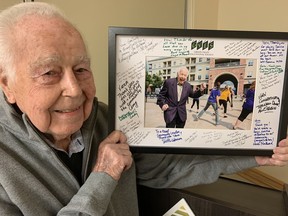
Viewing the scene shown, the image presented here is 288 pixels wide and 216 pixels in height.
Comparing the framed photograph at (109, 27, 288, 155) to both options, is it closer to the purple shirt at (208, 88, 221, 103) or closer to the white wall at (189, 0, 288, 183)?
the purple shirt at (208, 88, 221, 103)

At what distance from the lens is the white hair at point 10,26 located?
26.8 inches

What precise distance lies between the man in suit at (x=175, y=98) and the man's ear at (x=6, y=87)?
0.39 metres

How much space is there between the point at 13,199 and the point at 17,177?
5cm

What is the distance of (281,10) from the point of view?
126cm

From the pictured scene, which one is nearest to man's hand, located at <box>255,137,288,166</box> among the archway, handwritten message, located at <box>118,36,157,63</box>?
the archway

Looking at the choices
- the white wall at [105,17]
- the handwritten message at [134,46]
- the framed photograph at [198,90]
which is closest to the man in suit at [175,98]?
the framed photograph at [198,90]

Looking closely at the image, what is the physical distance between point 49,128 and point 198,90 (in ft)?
1.35

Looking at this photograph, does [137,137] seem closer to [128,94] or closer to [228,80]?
[128,94]

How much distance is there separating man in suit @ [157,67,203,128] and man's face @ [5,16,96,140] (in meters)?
0.21

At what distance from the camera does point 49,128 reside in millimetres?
749

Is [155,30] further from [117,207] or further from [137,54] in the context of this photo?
[117,207]

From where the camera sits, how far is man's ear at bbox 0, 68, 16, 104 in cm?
73

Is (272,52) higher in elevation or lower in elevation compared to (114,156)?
higher

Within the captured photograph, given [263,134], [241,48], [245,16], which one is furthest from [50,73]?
[245,16]
